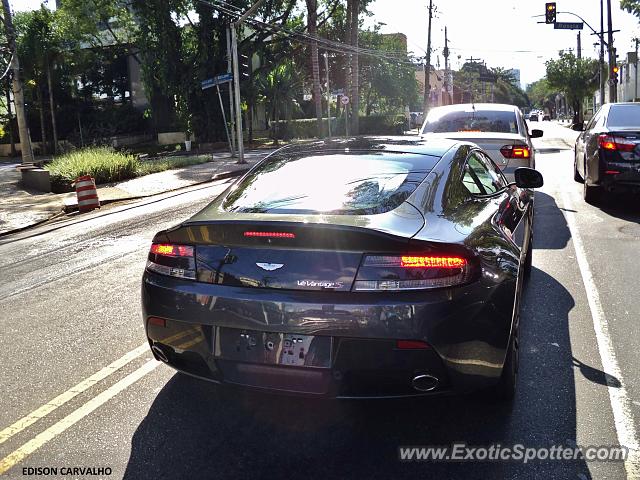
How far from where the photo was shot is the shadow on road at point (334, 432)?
9.79 feet

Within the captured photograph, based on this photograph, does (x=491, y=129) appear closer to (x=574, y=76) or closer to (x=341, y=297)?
(x=341, y=297)

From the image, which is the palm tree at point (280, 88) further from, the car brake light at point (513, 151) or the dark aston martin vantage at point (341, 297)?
the dark aston martin vantage at point (341, 297)

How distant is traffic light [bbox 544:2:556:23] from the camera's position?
29.2 m

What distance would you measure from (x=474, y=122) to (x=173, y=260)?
307 inches

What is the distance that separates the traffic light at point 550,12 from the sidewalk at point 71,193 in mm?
16063

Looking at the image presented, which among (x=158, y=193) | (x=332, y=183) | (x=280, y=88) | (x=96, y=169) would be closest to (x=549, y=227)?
(x=332, y=183)

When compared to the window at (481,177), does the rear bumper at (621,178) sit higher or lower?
lower

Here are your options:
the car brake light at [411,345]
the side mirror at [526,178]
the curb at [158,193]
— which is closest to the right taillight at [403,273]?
the car brake light at [411,345]

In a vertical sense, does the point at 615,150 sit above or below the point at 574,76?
below

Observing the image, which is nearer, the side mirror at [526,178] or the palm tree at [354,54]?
the side mirror at [526,178]

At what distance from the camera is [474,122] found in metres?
10.2

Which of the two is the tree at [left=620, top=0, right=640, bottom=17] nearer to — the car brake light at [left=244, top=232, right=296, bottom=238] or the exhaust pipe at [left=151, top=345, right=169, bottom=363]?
the car brake light at [left=244, top=232, right=296, bottom=238]

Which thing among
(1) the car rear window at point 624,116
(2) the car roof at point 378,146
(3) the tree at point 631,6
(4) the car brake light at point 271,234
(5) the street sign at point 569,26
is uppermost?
(3) the tree at point 631,6

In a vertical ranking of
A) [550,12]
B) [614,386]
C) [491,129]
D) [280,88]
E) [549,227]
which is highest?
[550,12]
